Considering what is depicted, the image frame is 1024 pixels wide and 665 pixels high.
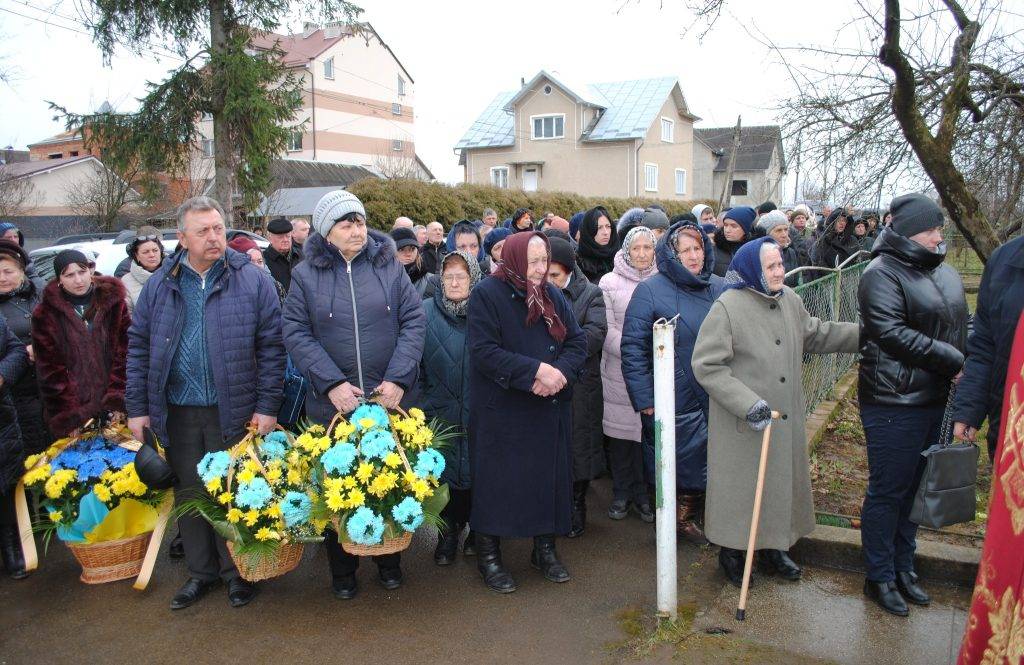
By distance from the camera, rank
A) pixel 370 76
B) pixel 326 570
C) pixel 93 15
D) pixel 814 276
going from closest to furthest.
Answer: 1. pixel 326 570
2. pixel 814 276
3. pixel 93 15
4. pixel 370 76

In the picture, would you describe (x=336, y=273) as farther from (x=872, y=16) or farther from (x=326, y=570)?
(x=872, y=16)

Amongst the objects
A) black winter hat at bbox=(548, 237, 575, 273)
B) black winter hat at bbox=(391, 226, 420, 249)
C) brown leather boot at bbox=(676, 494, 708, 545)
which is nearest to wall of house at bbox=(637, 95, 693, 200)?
black winter hat at bbox=(391, 226, 420, 249)

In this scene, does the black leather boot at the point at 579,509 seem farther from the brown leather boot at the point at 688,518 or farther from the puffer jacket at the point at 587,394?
the brown leather boot at the point at 688,518

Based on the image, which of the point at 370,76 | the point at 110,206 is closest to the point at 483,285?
the point at 110,206

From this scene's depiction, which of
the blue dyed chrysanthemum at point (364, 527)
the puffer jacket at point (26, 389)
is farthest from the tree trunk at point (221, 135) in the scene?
the blue dyed chrysanthemum at point (364, 527)

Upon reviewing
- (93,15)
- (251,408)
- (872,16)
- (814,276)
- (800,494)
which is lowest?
(800,494)

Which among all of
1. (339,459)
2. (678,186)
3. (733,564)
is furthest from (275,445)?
(678,186)

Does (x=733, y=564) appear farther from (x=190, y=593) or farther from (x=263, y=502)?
(x=190, y=593)

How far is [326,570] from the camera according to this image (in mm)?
4488

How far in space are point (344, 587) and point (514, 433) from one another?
4.15 feet

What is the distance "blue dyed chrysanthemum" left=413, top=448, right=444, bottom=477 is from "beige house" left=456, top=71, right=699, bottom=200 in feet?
122

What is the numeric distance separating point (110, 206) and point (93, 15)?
9200 millimetres

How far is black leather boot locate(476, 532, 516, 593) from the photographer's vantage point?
162 inches

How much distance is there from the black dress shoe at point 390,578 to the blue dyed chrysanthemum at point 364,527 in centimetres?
72
